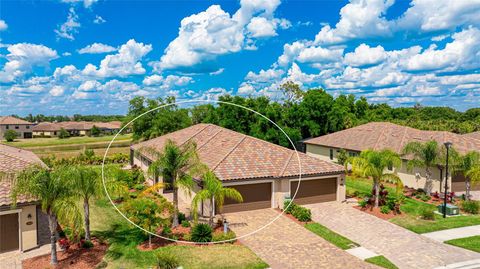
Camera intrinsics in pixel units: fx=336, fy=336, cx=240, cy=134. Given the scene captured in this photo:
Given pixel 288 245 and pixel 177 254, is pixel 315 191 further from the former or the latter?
pixel 177 254

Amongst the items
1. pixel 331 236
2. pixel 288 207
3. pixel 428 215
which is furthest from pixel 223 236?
pixel 428 215

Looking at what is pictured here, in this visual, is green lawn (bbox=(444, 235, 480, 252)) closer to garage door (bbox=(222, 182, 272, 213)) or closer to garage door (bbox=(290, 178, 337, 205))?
garage door (bbox=(290, 178, 337, 205))

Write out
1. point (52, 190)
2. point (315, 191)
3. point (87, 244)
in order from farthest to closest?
point (315, 191)
point (87, 244)
point (52, 190)

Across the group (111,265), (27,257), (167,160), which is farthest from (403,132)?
(27,257)

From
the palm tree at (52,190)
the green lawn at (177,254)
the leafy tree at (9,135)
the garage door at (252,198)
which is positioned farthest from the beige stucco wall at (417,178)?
the leafy tree at (9,135)

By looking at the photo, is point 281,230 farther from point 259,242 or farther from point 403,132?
point 403,132

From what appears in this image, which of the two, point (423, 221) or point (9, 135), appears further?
point (9, 135)

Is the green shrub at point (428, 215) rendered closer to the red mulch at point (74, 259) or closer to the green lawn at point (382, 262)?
the green lawn at point (382, 262)

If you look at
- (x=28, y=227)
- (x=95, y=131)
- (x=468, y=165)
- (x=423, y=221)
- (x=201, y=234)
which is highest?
(x=95, y=131)
